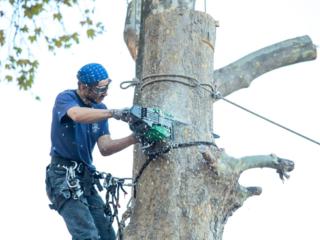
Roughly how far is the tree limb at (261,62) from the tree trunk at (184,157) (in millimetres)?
317

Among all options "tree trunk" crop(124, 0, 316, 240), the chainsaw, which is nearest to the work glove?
the chainsaw

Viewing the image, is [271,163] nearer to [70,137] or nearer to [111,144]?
[111,144]

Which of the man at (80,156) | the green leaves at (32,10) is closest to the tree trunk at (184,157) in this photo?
the man at (80,156)

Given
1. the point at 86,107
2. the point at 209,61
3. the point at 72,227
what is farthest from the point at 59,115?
the point at 209,61

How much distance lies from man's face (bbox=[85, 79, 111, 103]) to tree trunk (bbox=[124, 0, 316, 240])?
0.20 meters

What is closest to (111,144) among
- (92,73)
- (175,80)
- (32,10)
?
(92,73)

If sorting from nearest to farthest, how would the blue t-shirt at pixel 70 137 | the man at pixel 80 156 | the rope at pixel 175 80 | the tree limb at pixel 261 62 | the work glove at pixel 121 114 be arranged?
the work glove at pixel 121 114 → the rope at pixel 175 80 → the man at pixel 80 156 → the blue t-shirt at pixel 70 137 → the tree limb at pixel 261 62

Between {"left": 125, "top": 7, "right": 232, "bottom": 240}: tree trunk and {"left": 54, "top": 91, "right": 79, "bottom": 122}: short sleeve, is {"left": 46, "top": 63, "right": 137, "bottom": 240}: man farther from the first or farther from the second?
{"left": 125, "top": 7, "right": 232, "bottom": 240}: tree trunk

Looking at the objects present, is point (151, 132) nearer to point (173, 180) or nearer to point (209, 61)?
point (173, 180)

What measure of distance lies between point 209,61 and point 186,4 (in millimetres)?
339

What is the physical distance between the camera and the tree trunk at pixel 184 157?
3.47 meters

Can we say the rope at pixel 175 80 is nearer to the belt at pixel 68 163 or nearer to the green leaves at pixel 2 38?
the belt at pixel 68 163

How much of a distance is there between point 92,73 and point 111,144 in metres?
0.43

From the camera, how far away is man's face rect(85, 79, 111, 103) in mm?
4051
